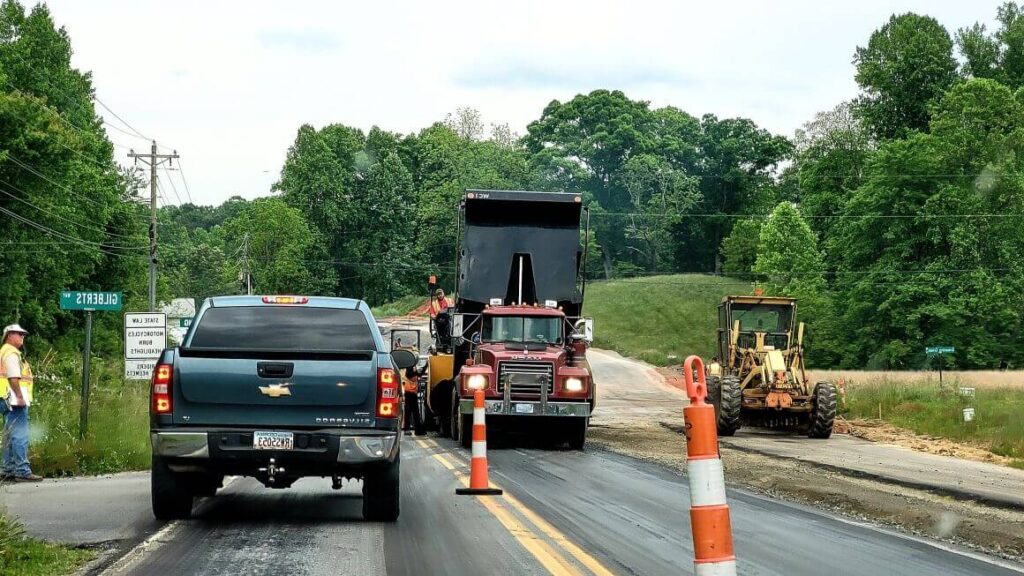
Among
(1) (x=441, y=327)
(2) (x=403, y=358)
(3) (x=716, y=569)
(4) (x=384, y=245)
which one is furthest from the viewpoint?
(4) (x=384, y=245)

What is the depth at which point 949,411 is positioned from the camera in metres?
32.4

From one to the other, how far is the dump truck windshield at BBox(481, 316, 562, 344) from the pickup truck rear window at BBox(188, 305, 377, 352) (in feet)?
39.2

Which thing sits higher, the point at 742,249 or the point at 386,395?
the point at 742,249

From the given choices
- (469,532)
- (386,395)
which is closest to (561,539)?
(469,532)

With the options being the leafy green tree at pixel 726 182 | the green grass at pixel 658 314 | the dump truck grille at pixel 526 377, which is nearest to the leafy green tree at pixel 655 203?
the leafy green tree at pixel 726 182

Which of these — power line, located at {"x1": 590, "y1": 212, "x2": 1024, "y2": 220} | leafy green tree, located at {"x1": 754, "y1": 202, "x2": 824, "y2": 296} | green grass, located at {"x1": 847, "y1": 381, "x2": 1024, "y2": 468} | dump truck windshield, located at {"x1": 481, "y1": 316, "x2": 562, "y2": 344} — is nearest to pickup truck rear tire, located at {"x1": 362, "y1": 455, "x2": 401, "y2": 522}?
dump truck windshield, located at {"x1": 481, "y1": 316, "x2": 562, "y2": 344}

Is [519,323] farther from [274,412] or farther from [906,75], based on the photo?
[906,75]

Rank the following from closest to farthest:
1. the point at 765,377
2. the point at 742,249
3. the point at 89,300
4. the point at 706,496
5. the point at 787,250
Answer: the point at 706,496
the point at 89,300
the point at 765,377
the point at 787,250
the point at 742,249

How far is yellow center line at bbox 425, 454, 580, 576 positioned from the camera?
8.94 metres

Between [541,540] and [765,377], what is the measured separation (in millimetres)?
19266

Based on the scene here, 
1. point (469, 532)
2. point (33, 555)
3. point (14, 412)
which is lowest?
point (469, 532)

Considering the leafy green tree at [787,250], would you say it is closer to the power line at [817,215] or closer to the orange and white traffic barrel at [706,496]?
the power line at [817,215]

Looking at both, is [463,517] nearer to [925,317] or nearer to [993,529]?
[993,529]

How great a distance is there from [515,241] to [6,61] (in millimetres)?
41702
